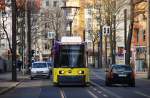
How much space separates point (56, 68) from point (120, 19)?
51558 millimetres

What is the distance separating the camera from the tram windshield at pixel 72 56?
130ft

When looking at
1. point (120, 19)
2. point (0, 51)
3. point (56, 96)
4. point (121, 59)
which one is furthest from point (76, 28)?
point (56, 96)

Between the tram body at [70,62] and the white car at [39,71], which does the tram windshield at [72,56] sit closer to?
the tram body at [70,62]

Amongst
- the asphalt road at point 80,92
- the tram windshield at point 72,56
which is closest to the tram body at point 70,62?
the tram windshield at point 72,56

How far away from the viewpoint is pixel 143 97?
2872 cm

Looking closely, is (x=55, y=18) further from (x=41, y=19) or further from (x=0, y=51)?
(x=0, y=51)

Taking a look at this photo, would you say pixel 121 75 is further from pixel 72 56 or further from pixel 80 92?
pixel 80 92

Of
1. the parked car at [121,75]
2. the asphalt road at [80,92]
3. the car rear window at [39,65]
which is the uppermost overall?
the car rear window at [39,65]

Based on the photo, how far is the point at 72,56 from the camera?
39.7 meters

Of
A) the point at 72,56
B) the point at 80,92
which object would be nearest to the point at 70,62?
the point at 72,56

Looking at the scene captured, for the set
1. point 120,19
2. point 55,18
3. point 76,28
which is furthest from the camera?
point 76,28

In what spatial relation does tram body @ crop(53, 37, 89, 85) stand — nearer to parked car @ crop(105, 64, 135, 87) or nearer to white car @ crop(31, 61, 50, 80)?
parked car @ crop(105, 64, 135, 87)

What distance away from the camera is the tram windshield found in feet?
130

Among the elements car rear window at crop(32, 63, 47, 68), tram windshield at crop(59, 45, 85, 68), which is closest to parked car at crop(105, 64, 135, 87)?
tram windshield at crop(59, 45, 85, 68)
